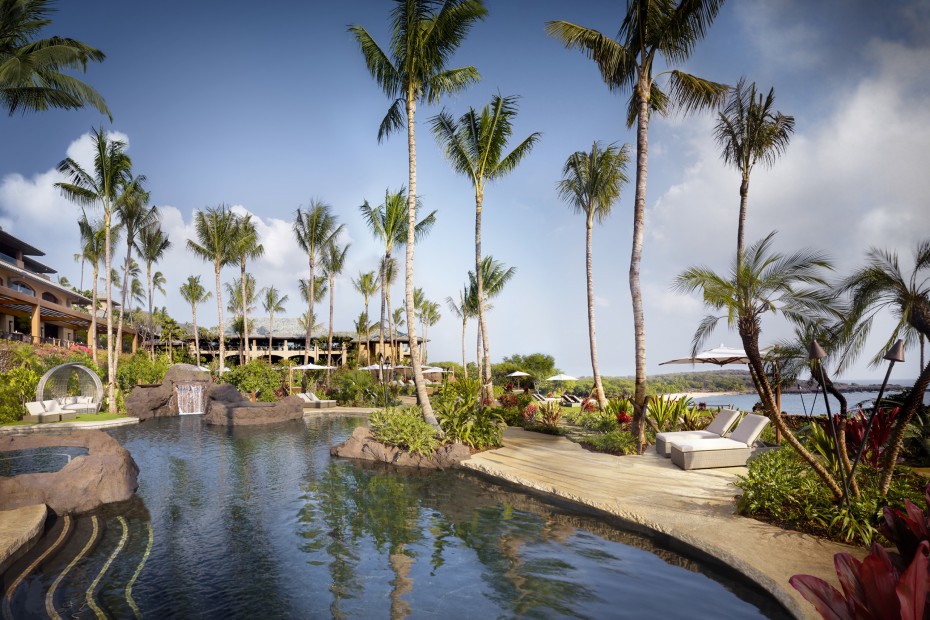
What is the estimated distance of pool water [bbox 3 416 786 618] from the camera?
5.00 meters

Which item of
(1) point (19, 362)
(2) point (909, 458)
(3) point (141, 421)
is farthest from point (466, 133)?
(1) point (19, 362)

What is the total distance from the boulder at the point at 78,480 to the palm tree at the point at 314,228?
80.7 ft

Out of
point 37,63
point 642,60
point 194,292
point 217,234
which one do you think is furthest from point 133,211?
point 194,292

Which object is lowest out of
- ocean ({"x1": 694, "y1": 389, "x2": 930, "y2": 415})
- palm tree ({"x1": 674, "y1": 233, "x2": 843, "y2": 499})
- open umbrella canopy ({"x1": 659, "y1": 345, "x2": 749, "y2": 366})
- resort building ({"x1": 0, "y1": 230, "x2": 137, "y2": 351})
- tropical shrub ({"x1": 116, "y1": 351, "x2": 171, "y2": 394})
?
ocean ({"x1": 694, "y1": 389, "x2": 930, "y2": 415})

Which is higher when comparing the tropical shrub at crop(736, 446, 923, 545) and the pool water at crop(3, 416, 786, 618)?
the tropical shrub at crop(736, 446, 923, 545)

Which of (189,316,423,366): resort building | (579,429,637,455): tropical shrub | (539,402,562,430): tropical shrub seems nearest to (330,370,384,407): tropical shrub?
(539,402,562,430): tropical shrub

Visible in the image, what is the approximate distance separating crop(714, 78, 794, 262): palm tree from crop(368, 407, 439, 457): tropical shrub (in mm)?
13514

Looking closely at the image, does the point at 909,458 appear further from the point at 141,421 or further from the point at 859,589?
the point at 141,421

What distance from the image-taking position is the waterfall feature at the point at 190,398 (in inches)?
935

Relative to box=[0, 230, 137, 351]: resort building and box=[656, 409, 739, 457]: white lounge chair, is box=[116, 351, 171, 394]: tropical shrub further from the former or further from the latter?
box=[656, 409, 739, 457]: white lounge chair

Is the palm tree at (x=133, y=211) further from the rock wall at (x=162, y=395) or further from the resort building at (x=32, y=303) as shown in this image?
the resort building at (x=32, y=303)

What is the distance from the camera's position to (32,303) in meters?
37.2

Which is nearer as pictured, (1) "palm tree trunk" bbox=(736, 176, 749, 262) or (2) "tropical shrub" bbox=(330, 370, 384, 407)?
(1) "palm tree trunk" bbox=(736, 176, 749, 262)

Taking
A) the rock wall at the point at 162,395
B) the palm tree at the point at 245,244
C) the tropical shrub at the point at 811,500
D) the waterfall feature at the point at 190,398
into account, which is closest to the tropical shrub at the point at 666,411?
the tropical shrub at the point at 811,500
